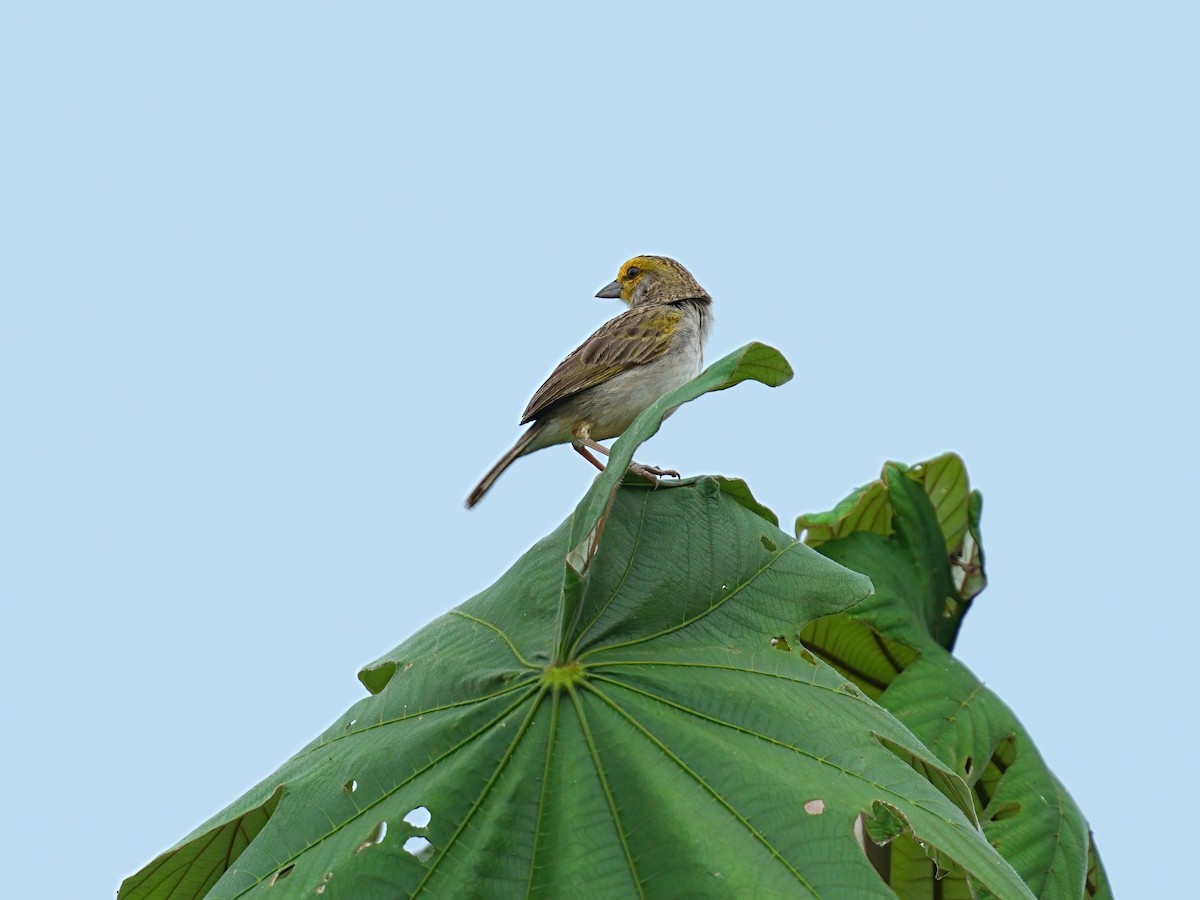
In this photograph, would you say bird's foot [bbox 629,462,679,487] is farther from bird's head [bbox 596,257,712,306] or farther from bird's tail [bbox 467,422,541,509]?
bird's head [bbox 596,257,712,306]

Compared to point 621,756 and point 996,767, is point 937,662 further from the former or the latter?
point 621,756

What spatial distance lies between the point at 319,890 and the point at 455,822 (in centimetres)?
28

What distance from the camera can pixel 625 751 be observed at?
255 cm

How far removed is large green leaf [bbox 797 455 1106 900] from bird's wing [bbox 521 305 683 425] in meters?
1.42

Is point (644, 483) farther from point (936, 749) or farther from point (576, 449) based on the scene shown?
point (576, 449)

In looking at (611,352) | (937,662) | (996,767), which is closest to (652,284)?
(611,352)

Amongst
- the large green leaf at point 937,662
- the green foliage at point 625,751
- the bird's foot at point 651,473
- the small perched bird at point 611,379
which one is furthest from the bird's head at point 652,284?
the green foliage at point 625,751

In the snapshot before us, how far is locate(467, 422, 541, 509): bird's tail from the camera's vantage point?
5250 millimetres

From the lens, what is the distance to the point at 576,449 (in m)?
5.40

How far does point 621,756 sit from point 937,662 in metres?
1.63

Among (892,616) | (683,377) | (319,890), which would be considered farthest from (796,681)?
(683,377)

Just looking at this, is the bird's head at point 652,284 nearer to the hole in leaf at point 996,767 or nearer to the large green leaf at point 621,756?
the hole in leaf at point 996,767

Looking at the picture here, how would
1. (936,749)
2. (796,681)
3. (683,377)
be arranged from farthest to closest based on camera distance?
(683,377) → (936,749) → (796,681)

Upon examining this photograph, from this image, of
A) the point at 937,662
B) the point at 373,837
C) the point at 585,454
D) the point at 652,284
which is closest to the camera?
the point at 373,837
